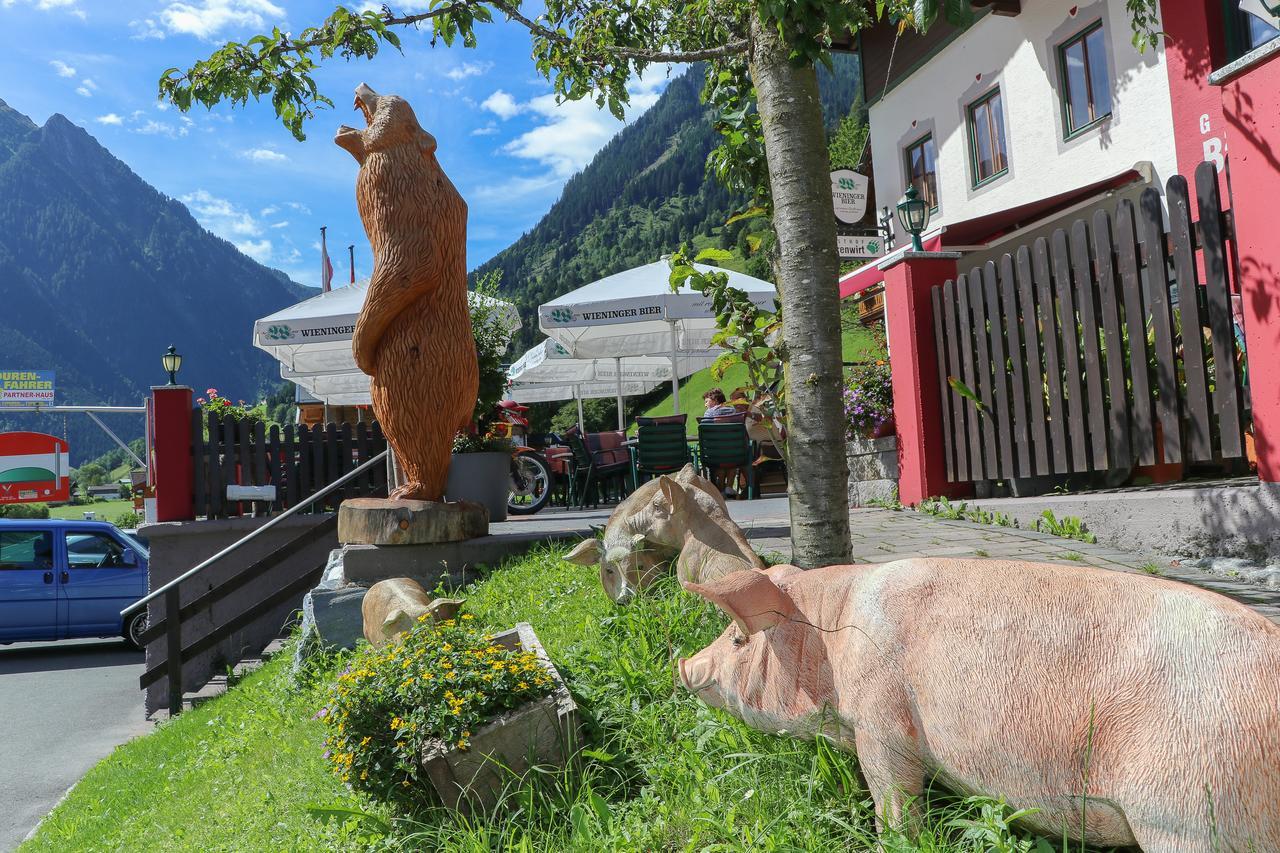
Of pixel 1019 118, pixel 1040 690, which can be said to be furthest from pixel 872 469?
pixel 1019 118

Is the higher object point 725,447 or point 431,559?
point 725,447

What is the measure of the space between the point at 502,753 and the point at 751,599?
1.11m

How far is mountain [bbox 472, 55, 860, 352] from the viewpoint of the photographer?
89.3 metres

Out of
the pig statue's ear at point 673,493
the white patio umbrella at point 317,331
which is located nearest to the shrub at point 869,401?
the white patio umbrella at point 317,331

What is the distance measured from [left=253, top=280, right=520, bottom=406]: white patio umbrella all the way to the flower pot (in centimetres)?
207

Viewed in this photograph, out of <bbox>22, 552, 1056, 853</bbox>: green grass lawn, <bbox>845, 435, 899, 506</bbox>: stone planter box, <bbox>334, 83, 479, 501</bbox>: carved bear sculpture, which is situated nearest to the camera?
<bbox>22, 552, 1056, 853</bbox>: green grass lawn

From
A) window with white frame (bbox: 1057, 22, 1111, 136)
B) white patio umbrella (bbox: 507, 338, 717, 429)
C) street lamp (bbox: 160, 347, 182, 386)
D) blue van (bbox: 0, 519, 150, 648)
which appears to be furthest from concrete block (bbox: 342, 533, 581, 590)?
white patio umbrella (bbox: 507, 338, 717, 429)

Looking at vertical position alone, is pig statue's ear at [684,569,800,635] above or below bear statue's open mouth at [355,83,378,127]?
below

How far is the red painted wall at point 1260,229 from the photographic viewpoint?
13.7 ft

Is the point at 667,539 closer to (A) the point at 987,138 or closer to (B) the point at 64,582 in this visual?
(A) the point at 987,138

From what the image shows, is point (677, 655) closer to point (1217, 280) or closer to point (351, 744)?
point (351, 744)

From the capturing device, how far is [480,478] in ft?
23.9

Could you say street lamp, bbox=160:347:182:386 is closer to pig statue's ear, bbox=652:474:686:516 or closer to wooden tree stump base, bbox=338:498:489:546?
wooden tree stump base, bbox=338:498:489:546

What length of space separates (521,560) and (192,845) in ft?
8.02
